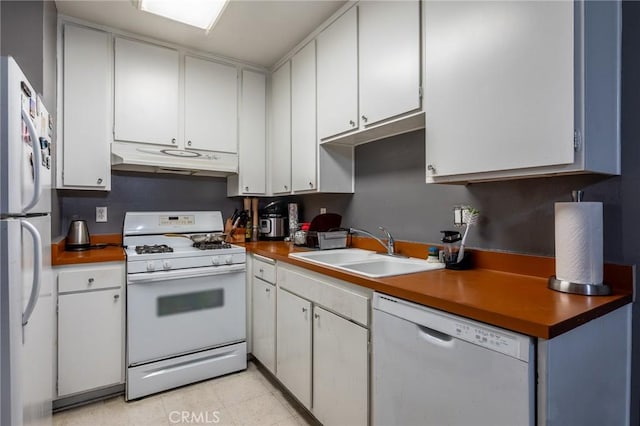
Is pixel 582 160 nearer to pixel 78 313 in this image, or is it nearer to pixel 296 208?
pixel 296 208

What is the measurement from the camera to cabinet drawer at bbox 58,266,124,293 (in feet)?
6.35

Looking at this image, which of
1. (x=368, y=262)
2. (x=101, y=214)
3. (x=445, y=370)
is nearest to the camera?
(x=445, y=370)

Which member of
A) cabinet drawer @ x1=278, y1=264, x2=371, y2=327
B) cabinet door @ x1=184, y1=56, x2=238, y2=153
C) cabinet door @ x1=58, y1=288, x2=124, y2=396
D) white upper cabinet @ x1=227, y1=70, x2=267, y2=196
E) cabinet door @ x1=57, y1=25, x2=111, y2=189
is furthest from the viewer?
white upper cabinet @ x1=227, y1=70, x2=267, y2=196

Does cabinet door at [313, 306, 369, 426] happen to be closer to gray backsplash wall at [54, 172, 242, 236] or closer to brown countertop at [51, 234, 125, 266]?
brown countertop at [51, 234, 125, 266]

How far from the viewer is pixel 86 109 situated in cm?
227

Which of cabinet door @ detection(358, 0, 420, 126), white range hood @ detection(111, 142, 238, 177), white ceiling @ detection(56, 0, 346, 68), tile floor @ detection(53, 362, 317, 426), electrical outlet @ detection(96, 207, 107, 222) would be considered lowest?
tile floor @ detection(53, 362, 317, 426)

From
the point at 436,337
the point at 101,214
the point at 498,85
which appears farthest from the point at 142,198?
the point at 498,85

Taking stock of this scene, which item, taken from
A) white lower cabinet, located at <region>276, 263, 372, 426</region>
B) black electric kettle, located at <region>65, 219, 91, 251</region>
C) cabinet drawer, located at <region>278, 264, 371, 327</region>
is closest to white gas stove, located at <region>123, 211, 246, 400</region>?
black electric kettle, located at <region>65, 219, 91, 251</region>

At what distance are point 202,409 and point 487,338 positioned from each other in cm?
175

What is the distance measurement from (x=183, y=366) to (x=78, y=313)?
71 centimetres

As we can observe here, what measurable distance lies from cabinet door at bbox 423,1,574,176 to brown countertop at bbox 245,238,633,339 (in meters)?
0.44

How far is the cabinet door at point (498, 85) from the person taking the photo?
3.45 feet

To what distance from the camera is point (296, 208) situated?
2941mm

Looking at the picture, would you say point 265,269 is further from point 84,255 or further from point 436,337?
point 436,337
